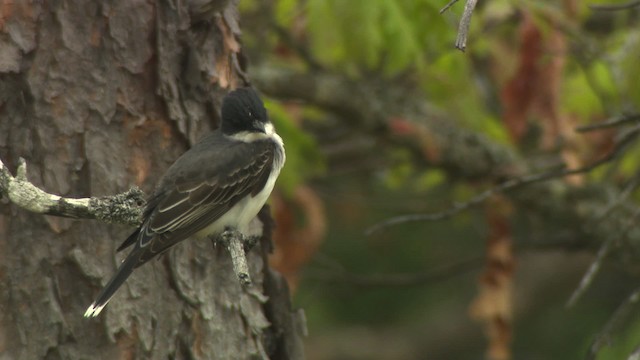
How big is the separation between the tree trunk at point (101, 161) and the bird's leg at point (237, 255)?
15.6 inches

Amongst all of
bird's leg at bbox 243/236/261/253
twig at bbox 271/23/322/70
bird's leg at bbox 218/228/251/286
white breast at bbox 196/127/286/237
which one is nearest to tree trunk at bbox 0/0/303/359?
white breast at bbox 196/127/286/237

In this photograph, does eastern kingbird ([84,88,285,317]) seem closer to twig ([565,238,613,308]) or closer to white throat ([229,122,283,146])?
white throat ([229,122,283,146])

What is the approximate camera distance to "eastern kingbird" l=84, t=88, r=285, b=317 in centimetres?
430

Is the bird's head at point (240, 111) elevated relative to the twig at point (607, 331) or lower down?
elevated

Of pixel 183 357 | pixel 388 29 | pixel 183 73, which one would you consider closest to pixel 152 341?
pixel 183 357

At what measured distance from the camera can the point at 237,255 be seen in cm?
381

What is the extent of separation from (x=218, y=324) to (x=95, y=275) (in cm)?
58

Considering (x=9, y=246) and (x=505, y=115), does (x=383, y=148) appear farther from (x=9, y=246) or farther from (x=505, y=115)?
(x=9, y=246)

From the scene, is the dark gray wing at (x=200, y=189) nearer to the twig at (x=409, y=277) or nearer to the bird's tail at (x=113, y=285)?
the bird's tail at (x=113, y=285)

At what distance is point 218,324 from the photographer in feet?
15.2

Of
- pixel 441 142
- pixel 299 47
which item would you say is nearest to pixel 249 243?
pixel 299 47

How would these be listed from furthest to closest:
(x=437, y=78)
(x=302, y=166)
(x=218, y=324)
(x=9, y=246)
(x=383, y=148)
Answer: (x=383, y=148) < (x=437, y=78) < (x=302, y=166) < (x=218, y=324) < (x=9, y=246)

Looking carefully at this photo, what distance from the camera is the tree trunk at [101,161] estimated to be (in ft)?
14.2

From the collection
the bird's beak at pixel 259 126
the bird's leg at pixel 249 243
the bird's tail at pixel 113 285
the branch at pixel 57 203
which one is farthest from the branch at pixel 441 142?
the branch at pixel 57 203
